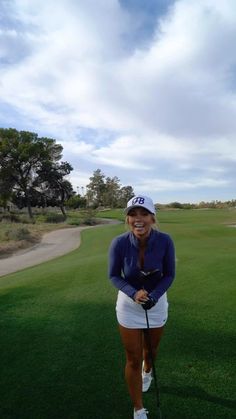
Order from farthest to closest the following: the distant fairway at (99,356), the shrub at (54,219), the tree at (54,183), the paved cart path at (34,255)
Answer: the tree at (54,183) < the shrub at (54,219) < the paved cart path at (34,255) < the distant fairway at (99,356)

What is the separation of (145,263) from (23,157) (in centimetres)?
5034

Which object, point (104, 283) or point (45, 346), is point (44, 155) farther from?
point (45, 346)

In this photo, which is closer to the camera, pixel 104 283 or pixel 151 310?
pixel 151 310

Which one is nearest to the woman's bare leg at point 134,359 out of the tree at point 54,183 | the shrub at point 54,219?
the shrub at point 54,219

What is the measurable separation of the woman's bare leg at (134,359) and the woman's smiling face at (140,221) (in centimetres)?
87

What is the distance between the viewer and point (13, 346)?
5.26 metres

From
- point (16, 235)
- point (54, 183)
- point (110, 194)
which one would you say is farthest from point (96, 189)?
point (16, 235)

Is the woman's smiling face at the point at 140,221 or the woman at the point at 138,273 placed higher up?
the woman's smiling face at the point at 140,221

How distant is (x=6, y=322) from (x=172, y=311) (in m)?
2.83

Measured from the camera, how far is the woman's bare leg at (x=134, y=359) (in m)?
3.34

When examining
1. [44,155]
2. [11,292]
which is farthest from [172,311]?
[44,155]

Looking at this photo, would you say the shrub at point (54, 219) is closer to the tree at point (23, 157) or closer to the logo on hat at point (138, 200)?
the tree at point (23, 157)

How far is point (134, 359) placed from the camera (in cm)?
335

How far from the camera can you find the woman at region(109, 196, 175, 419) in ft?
11.0
